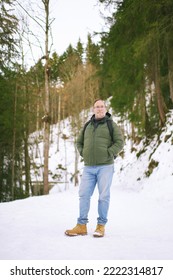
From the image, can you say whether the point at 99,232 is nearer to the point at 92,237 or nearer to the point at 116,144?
the point at 92,237

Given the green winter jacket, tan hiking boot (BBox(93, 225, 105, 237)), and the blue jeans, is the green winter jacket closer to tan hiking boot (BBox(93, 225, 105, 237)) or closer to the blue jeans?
the blue jeans

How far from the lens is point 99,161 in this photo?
4.00 meters

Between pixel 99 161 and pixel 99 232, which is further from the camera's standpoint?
pixel 99 161

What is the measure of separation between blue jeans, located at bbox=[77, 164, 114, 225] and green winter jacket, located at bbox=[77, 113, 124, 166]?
114 mm

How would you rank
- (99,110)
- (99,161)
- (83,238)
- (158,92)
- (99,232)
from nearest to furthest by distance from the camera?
1. (83,238)
2. (99,232)
3. (99,161)
4. (99,110)
5. (158,92)

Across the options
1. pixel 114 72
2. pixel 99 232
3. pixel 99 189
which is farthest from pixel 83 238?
pixel 114 72

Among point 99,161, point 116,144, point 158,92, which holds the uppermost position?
point 158,92

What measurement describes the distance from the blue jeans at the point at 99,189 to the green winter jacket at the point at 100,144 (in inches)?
4.5

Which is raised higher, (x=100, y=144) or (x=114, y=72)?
(x=114, y=72)

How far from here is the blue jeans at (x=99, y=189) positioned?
3.93 metres

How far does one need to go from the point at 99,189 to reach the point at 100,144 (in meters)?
0.70

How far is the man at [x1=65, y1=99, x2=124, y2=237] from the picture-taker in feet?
13.0

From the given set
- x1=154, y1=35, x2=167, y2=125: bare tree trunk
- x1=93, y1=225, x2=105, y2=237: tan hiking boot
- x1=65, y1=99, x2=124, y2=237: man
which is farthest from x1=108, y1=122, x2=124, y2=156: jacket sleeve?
x1=154, y1=35, x2=167, y2=125: bare tree trunk
